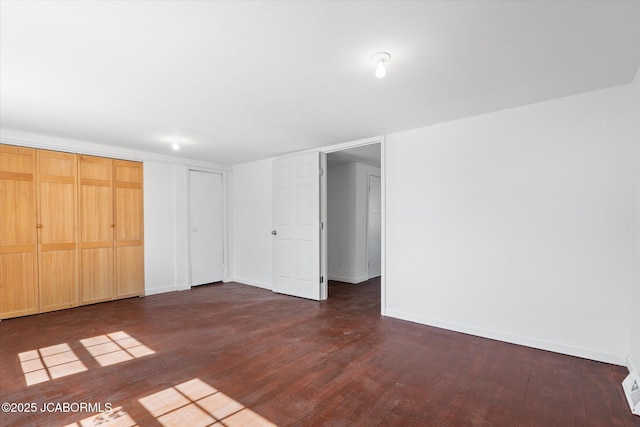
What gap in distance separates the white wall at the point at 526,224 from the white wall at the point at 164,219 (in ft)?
12.1

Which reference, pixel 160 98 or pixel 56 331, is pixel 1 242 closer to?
pixel 56 331

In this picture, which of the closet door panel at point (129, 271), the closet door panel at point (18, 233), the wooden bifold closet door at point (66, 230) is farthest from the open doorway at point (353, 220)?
the closet door panel at point (18, 233)

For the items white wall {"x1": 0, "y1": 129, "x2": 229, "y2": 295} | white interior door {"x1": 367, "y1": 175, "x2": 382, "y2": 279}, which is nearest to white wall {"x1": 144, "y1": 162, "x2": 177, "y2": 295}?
white wall {"x1": 0, "y1": 129, "x2": 229, "y2": 295}

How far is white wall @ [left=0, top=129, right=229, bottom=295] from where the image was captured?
496cm

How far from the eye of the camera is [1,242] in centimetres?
371

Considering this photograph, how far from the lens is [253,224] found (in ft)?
18.9

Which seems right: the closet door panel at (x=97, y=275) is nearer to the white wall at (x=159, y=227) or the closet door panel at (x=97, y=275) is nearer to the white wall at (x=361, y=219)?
the white wall at (x=159, y=227)

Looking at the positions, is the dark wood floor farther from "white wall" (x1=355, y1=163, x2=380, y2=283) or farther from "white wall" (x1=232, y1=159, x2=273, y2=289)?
"white wall" (x1=355, y1=163, x2=380, y2=283)

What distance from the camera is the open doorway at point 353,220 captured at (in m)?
5.88

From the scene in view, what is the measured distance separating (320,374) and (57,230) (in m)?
4.07

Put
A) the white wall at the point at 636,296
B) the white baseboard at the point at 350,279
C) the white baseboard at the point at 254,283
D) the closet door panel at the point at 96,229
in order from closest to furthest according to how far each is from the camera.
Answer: the white wall at the point at 636,296
the closet door panel at the point at 96,229
the white baseboard at the point at 254,283
the white baseboard at the point at 350,279

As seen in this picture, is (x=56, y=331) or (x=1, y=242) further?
(x=1, y=242)

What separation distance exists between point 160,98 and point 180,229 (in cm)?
306

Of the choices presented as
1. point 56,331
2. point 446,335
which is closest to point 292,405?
point 446,335
